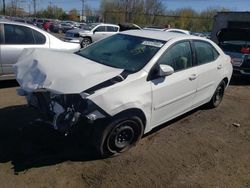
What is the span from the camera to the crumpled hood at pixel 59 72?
3.81m

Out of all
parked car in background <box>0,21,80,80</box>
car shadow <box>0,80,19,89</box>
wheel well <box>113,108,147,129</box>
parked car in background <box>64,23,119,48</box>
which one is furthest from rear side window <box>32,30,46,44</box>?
parked car in background <box>64,23,119,48</box>

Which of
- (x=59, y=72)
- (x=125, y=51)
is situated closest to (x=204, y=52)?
(x=125, y=51)

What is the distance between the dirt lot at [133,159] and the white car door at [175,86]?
0.42 metres

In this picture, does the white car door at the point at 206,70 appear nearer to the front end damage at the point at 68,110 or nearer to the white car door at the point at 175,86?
the white car door at the point at 175,86

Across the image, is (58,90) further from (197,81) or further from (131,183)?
(197,81)

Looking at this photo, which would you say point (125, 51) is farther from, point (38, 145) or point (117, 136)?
point (38, 145)

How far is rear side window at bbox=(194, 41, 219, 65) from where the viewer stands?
555 cm

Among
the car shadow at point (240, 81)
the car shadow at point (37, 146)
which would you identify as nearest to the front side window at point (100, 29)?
the car shadow at point (240, 81)

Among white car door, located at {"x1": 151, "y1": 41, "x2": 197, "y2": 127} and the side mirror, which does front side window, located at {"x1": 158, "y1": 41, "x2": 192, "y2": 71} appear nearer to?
white car door, located at {"x1": 151, "y1": 41, "x2": 197, "y2": 127}

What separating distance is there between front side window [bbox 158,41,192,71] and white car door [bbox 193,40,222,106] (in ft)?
0.96

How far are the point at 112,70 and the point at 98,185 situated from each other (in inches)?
60.3

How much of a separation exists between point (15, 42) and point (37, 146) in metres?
3.48

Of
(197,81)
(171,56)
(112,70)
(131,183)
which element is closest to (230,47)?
(197,81)

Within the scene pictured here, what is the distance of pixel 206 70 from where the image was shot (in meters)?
5.66
